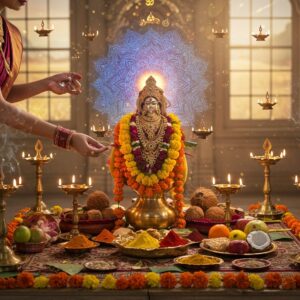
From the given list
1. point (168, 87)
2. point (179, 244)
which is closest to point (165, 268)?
point (179, 244)

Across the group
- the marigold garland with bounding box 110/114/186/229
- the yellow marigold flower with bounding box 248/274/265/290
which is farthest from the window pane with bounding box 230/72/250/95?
the yellow marigold flower with bounding box 248/274/265/290

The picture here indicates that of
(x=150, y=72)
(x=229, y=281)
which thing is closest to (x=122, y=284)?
(x=229, y=281)

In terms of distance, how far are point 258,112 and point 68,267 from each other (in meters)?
6.25

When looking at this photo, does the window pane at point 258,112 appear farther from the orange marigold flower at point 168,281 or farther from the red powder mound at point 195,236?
the orange marigold flower at point 168,281

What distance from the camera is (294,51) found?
33.5 feet

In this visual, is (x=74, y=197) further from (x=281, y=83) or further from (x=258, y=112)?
(x=281, y=83)

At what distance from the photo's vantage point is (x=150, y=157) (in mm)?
5539

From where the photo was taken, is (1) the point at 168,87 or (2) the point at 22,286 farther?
(1) the point at 168,87

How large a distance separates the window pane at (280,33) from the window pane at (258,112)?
0.83 meters

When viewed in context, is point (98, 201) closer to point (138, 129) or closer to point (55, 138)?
point (138, 129)

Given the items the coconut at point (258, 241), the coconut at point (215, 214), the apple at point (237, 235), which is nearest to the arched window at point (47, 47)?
the coconut at point (215, 214)

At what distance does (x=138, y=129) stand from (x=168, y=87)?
4.33 metres

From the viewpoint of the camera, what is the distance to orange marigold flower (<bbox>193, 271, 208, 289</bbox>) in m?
4.16

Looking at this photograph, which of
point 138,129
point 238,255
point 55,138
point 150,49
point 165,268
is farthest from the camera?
point 150,49
